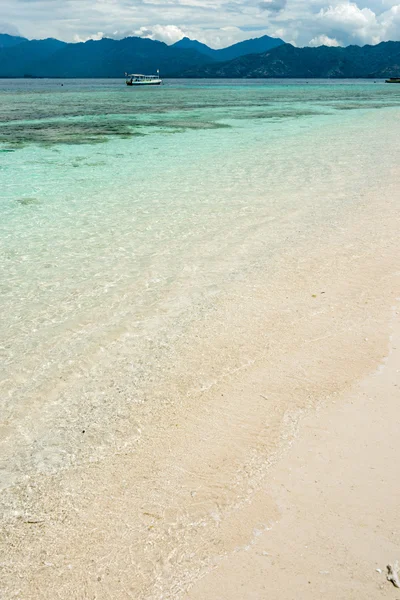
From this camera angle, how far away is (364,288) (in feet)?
22.8

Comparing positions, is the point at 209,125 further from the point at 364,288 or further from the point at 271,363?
the point at 271,363

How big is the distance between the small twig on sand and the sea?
1.95m

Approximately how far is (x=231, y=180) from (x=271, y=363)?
10.1m

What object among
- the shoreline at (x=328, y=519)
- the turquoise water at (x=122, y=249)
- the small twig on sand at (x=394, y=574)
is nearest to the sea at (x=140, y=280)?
the turquoise water at (x=122, y=249)

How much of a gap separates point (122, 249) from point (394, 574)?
22.9 ft

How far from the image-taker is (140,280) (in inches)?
297

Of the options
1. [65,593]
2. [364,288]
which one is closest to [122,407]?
[65,593]

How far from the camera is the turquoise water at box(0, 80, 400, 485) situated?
188 inches

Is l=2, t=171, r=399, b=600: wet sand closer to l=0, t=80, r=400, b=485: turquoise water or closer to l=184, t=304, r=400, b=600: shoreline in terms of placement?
l=184, t=304, r=400, b=600: shoreline

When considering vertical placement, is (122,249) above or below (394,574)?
above

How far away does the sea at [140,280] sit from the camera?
14.7 feet

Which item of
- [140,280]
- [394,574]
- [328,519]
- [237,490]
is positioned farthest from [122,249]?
[394,574]

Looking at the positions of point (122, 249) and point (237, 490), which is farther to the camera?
point (122, 249)

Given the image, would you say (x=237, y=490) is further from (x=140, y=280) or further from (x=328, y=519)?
(x=140, y=280)
